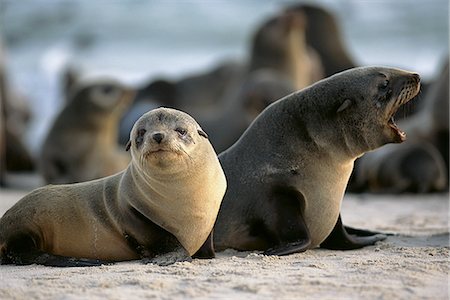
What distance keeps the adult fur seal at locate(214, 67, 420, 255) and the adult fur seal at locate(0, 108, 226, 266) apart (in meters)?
0.43

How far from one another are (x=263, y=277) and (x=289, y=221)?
39.3 inches

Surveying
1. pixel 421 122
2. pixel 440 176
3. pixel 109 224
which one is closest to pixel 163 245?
pixel 109 224

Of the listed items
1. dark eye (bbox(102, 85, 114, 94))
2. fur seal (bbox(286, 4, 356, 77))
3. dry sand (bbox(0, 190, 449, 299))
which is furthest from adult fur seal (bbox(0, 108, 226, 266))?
fur seal (bbox(286, 4, 356, 77))

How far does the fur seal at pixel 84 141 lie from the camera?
36.5ft

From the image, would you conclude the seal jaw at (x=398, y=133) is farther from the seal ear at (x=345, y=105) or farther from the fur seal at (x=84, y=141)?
the fur seal at (x=84, y=141)

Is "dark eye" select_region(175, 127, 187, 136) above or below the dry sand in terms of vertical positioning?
above

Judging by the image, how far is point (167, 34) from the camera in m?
33.9

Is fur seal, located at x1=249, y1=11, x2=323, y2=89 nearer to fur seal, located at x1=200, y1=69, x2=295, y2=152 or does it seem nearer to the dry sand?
fur seal, located at x1=200, y1=69, x2=295, y2=152

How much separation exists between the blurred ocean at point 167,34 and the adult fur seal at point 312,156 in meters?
19.5

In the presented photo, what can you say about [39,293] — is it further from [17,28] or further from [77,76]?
[17,28]

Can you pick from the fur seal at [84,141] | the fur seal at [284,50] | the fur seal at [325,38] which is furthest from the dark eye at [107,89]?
the fur seal at [325,38]

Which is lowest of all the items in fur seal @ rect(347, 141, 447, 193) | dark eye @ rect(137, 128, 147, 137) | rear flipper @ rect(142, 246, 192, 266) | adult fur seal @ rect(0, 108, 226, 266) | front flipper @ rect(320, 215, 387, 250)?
fur seal @ rect(347, 141, 447, 193)

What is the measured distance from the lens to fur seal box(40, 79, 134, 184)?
36.5 ft

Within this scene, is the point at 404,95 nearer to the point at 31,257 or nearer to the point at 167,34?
the point at 31,257
